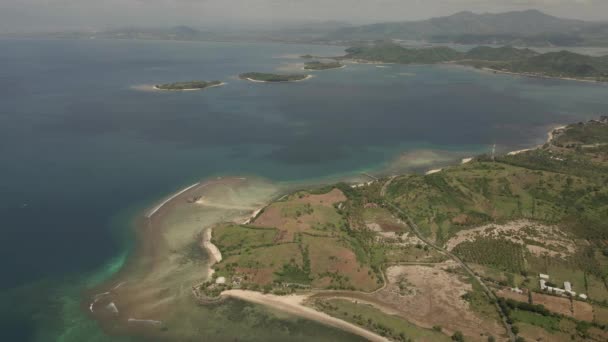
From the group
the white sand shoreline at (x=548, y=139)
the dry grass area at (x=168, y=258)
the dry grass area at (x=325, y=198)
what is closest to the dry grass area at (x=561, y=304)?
the dry grass area at (x=325, y=198)

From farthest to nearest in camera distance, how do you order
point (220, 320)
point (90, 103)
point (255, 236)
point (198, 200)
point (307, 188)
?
point (90, 103) → point (307, 188) → point (198, 200) → point (255, 236) → point (220, 320)

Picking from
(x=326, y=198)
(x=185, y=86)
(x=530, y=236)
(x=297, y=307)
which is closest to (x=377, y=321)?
(x=297, y=307)

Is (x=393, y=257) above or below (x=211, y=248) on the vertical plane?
below

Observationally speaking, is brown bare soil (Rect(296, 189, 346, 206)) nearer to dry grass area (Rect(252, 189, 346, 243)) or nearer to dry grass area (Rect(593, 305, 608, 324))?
dry grass area (Rect(252, 189, 346, 243))

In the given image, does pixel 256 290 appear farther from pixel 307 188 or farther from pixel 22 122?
pixel 22 122

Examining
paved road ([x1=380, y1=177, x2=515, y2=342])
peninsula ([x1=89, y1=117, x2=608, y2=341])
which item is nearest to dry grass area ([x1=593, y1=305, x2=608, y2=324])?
peninsula ([x1=89, y1=117, x2=608, y2=341])

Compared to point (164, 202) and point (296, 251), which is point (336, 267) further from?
point (164, 202)

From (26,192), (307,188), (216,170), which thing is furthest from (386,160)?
(26,192)
